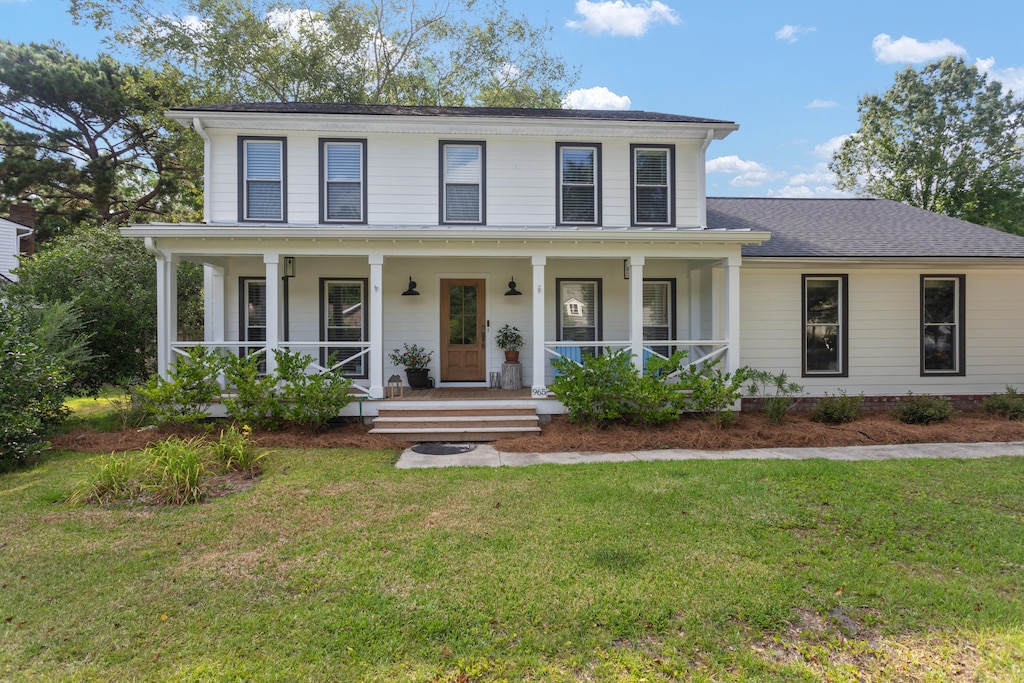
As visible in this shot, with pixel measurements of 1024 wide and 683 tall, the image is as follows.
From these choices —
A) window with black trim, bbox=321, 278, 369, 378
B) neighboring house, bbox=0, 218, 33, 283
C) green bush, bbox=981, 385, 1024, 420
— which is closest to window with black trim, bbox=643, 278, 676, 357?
green bush, bbox=981, 385, 1024, 420

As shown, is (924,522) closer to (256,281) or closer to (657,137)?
(657,137)

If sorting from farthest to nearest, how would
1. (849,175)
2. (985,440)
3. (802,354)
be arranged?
(849,175)
(802,354)
(985,440)

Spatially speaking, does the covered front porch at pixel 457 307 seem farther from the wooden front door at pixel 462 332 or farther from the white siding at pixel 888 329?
the white siding at pixel 888 329

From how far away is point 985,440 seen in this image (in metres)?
7.71

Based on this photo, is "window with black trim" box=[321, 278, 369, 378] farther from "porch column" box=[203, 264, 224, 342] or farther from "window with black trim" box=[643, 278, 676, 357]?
"window with black trim" box=[643, 278, 676, 357]

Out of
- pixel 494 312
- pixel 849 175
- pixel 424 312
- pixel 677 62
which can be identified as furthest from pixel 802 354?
pixel 849 175

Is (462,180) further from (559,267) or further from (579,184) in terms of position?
(559,267)

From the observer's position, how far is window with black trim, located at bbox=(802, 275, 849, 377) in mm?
10125

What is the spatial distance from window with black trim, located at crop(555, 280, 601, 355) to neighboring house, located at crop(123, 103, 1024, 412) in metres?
0.04

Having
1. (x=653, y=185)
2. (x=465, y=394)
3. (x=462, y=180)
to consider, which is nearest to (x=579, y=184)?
(x=653, y=185)

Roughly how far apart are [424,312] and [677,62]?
1372 centimetres

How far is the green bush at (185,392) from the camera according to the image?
7812mm

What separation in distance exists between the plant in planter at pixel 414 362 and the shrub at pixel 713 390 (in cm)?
481

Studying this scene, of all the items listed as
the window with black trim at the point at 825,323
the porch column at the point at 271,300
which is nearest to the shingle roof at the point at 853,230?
the window with black trim at the point at 825,323
